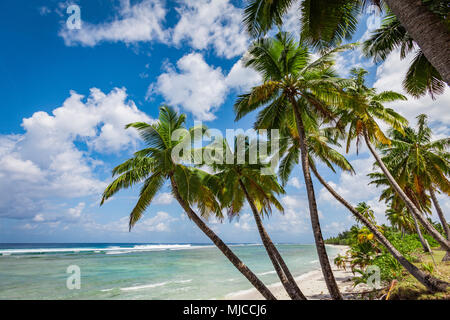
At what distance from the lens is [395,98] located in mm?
11766

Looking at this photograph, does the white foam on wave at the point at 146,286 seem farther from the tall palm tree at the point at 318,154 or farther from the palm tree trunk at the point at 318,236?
the palm tree trunk at the point at 318,236

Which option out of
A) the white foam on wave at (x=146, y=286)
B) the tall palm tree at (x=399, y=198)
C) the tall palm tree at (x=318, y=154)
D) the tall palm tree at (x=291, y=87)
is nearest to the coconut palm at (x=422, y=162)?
the tall palm tree at (x=399, y=198)

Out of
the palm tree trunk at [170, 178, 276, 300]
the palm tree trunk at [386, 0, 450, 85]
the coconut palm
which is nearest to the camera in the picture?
the palm tree trunk at [386, 0, 450, 85]

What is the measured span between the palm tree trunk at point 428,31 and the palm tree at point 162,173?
6408 mm

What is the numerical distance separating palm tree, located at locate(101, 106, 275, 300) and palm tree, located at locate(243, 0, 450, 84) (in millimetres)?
4312

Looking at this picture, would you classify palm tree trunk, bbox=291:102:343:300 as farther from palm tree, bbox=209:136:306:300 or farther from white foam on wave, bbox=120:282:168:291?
white foam on wave, bbox=120:282:168:291

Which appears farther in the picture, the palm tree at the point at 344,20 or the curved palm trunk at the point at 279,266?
the curved palm trunk at the point at 279,266

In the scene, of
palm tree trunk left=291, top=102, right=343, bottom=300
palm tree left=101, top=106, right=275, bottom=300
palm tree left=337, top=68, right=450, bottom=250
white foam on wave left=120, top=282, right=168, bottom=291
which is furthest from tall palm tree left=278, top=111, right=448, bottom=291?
white foam on wave left=120, top=282, right=168, bottom=291

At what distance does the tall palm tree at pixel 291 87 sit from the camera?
7.55 meters

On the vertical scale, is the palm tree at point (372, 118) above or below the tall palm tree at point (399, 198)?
above

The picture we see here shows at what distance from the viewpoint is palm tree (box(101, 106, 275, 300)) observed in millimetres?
7645

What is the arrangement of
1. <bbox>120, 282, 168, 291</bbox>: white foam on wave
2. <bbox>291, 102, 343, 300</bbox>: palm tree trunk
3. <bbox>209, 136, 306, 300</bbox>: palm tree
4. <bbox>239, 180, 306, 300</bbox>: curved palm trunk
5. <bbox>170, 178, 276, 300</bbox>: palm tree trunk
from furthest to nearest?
1. <bbox>120, 282, 168, 291</bbox>: white foam on wave
2. <bbox>209, 136, 306, 300</bbox>: palm tree
3. <bbox>239, 180, 306, 300</bbox>: curved palm trunk
4. <bbox>170, 178, 276, 300</bbox>: palm tree trunk
5. <bbox>291, 102, 343, 300</bbox>: palm tree trunk
